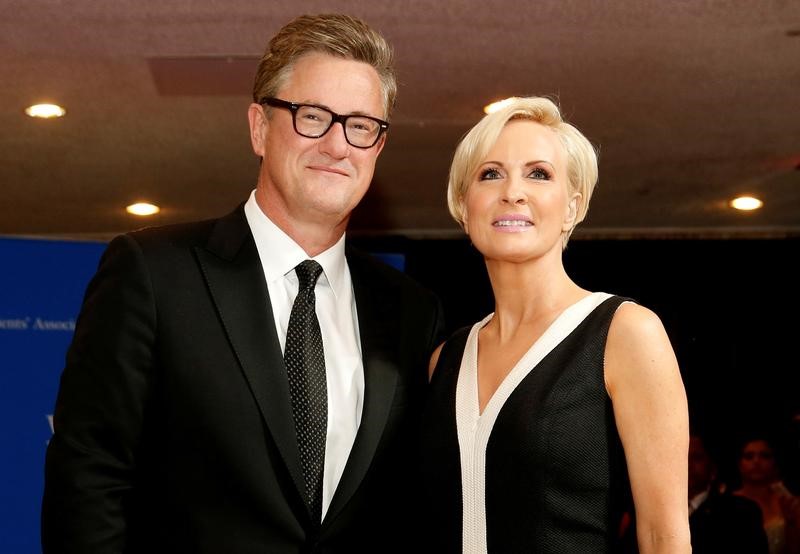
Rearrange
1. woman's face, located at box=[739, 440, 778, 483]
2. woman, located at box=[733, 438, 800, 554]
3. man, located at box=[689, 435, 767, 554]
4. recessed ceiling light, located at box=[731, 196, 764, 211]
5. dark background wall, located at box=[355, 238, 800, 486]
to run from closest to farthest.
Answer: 1. man, located at box=[689, 435, 767, 554]
2. woman, located at box=[733, 438, 800, 554]
3. woman's face, located at box=[739, 440, 778, 483]
4. recessed ceiling light, located at box=[731, 196, 764, 211]
5. dark background wall, located at box=[355, 238, 800, 486]

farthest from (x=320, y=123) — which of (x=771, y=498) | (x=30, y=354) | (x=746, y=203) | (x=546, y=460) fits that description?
(x=746, y=203)

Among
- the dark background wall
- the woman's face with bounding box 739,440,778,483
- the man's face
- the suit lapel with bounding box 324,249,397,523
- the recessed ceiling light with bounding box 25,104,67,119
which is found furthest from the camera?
the dark background wall

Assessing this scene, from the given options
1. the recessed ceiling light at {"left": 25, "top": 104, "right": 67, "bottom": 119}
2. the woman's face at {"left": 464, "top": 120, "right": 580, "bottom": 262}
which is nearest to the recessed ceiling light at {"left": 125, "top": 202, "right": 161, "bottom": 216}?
the recessed ceiling light at {"left": 25, "top": 104, "right": 67, "bottom": 119}

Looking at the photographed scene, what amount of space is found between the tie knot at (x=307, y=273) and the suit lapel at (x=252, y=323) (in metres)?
0.09

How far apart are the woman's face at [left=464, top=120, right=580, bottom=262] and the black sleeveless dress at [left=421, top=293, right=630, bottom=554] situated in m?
0.17

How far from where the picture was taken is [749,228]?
876 cm

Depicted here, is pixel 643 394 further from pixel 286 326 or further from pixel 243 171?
pixel 243 171

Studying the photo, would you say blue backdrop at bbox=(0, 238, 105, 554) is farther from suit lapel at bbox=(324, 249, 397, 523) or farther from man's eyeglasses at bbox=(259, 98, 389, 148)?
man's eyeglasses at bbox=(259, 98, 389, 148)

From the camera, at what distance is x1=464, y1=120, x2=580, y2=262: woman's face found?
92.7 inches

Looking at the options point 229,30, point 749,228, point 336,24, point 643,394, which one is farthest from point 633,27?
point 749,228

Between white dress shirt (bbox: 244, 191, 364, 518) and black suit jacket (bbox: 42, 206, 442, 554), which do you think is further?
white dress shirt (bbox: 244, 191, 364, 518)

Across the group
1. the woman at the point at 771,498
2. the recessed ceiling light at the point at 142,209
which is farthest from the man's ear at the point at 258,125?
the recessed ceiling light at the point at 142,209

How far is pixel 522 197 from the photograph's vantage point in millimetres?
2348

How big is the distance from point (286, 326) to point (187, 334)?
0.22m
